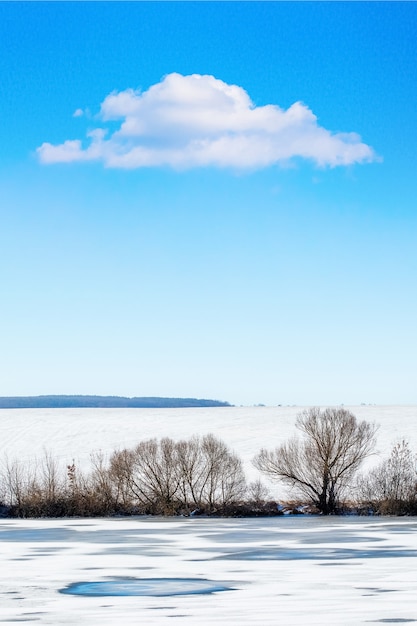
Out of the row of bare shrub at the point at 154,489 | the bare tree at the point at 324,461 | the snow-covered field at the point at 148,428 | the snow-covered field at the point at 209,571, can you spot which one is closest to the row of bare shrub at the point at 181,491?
the row of bare shrub at the point at 154,489

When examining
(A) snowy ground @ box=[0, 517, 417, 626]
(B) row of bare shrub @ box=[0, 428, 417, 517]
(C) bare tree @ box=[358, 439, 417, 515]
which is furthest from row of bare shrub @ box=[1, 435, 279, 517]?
(A) snowy ground @ box=[0, 517, 417, 626]

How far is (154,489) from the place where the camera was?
4241cm

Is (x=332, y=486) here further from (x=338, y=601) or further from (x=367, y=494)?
(x=338, y=601)

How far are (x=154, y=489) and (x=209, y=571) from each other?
1997 centimetres

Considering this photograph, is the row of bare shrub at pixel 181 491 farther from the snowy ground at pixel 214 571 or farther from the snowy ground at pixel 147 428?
the snowy ground at pixel 147 428

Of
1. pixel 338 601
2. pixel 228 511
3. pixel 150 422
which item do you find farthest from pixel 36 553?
pixel 150 422

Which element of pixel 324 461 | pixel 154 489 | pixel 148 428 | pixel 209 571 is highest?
pixel 148 428

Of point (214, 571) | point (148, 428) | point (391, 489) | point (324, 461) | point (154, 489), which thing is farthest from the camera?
point (148, 428)

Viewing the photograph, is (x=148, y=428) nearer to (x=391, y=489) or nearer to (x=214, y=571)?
(x=391, y=489)

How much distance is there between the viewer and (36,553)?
87.5 feet

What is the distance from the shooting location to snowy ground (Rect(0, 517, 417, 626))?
16422 mm

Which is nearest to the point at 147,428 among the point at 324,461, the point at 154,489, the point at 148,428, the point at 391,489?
the point at 148,428

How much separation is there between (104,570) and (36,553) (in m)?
4.43

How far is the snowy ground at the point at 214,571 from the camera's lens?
647 inches
